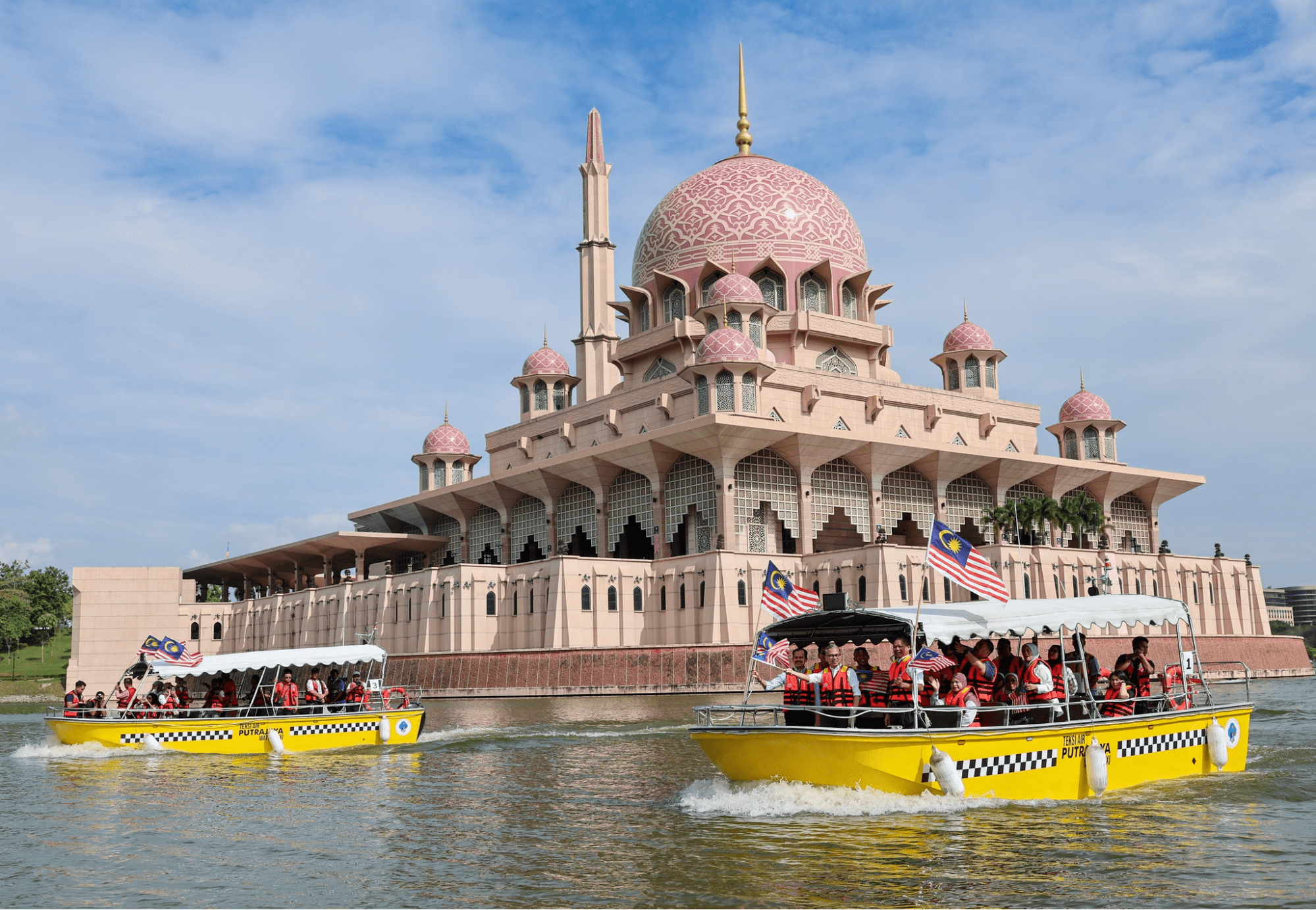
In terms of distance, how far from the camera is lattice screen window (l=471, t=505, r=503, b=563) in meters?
67.3

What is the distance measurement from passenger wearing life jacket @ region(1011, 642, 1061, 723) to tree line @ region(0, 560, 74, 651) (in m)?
83.0

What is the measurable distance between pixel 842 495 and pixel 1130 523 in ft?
68.1

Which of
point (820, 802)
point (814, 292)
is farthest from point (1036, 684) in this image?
point (814, 292)

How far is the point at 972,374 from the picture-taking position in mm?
65938

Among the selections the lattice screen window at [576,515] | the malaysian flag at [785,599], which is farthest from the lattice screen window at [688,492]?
the malaysian flag at [785,599]

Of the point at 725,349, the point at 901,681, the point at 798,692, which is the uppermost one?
the point at 725,349

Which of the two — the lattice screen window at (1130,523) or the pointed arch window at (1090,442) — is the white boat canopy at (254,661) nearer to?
the pointed arch window at (1090,442)

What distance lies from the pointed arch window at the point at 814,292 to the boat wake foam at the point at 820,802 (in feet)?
158

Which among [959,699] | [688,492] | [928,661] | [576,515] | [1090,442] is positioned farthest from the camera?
[1090,442]

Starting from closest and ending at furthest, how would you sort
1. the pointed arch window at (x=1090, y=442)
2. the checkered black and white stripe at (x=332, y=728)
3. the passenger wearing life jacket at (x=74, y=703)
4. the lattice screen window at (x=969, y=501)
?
the checkered black and white stripe at (x=332, y=728), the passenger wearing life jacket at (x=74, y=703), the lattice screen window at (x=969, y=501), the pointed arch window at (x=1090, y=442)

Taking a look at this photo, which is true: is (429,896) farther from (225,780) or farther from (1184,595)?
(1184,595)

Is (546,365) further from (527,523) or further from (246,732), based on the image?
(246,732)

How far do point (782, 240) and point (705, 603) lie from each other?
72.1 ft

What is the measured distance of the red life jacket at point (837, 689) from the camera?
16.8 metres
